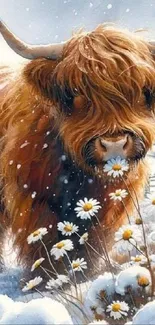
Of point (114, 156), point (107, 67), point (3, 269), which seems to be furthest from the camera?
point (3, 269)

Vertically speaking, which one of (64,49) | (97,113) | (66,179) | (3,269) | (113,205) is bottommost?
(3,269)

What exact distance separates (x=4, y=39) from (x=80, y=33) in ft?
1.76

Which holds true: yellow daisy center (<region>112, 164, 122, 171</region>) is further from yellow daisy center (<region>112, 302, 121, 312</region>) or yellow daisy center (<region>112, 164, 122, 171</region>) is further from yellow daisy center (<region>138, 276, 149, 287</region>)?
yellow daisy center (<region>112, 302, 121, 312</region>)

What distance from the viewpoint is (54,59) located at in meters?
5.00

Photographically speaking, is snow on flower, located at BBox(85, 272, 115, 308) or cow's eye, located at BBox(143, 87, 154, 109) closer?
snow on flower, located at BBox(85, 272, 115, 308)

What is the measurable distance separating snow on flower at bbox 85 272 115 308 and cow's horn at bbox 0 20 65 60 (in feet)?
5.68

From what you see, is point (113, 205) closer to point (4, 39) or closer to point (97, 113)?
point (97, 113)

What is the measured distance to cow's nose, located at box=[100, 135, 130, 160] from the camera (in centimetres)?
450

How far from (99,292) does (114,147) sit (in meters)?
1.02

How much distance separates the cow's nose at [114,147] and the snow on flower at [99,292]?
35.8 inches

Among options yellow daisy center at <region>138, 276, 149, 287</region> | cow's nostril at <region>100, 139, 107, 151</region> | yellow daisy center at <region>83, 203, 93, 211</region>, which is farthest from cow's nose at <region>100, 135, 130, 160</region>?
yellow daisy center at <region>138, 276, 149, 287</region>

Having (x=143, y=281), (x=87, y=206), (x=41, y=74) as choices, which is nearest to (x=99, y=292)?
(x=143, y=281)

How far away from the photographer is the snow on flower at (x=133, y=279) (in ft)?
11.8

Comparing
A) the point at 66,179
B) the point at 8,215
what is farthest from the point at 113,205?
the point at 8,215
